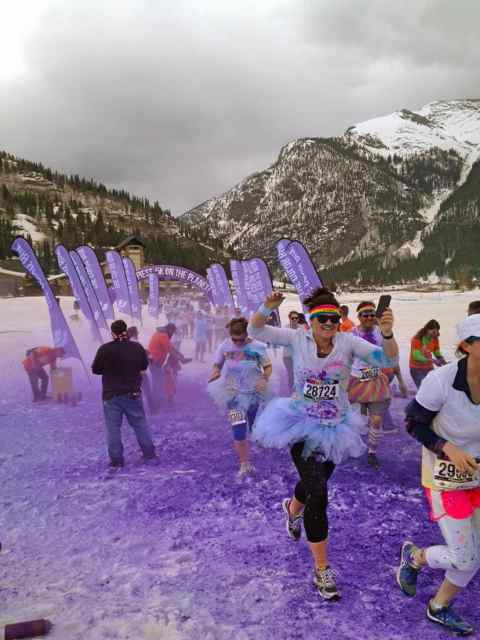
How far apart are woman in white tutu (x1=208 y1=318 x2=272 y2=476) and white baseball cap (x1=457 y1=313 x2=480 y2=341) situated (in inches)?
124

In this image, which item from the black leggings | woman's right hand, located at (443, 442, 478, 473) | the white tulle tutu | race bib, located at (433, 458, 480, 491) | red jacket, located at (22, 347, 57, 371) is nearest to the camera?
woman's right hand, located at (443, 442, 478, 473)

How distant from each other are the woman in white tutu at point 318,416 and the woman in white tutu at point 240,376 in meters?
1.98

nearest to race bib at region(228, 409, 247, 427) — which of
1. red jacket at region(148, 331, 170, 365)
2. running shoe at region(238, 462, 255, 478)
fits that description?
running shoe at region(238, 462, 255, 478)

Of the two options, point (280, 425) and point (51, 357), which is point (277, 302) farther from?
point (51, 357)

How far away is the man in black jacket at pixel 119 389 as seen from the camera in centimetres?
572

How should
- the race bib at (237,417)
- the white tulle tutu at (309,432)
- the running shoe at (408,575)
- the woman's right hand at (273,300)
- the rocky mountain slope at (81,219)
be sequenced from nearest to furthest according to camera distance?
1. the running shoe at (408,575)
2. the white tulle tutu at (309,432)
3. the woman's right hand at (273,300)
4. the race bib at (237,417)
5. the rocky mountain slope at (81,219)

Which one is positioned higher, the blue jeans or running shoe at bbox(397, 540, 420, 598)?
the blue jeans

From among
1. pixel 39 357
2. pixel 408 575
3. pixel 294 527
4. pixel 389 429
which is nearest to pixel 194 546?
pixel 294 527

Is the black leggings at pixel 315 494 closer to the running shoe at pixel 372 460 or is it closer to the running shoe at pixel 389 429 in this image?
the running shoe at pixel 372 460

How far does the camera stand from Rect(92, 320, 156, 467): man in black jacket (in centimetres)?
572

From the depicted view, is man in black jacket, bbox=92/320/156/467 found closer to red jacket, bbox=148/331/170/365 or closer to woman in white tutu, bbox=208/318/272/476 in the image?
woman in white tutu, bbox=208/318/272/476

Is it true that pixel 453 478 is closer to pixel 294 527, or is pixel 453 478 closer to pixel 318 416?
pixel 318 416

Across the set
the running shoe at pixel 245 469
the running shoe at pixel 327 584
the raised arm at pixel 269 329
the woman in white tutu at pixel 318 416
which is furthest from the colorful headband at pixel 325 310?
the running shoe at pixel 245 469

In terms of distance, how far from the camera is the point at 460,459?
2412mm
